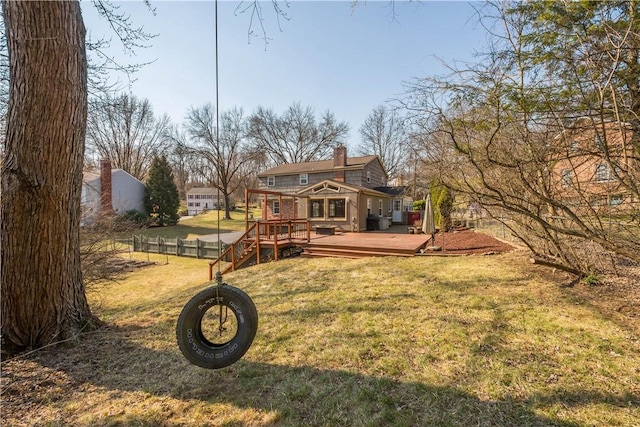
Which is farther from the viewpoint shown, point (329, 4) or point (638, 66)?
point (329, 4)

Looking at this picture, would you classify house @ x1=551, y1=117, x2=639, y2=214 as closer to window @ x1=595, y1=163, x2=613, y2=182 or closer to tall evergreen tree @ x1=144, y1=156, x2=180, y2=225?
window @ x1=595, y1=163, x2=613, y2=182

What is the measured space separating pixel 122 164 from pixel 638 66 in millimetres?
40314

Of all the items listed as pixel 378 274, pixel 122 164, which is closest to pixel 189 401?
pixel 378 274

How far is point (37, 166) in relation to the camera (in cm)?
326

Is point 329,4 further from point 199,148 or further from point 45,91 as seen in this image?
point 199,148

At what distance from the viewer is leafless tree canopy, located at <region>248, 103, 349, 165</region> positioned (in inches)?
1444

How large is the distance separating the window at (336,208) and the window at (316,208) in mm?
599

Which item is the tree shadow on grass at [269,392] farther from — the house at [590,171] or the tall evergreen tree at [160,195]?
the tall evergreen tree at [160,195]

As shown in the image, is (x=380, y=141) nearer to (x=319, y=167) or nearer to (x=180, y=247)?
(x=319, y=167)

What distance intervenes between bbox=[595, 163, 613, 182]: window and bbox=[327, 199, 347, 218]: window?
509 inches

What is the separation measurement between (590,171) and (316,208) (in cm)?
1412

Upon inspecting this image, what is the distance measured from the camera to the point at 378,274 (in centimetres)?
668

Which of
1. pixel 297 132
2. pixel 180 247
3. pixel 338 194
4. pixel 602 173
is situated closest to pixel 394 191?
pixel 338 194

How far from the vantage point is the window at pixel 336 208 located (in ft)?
56.3
